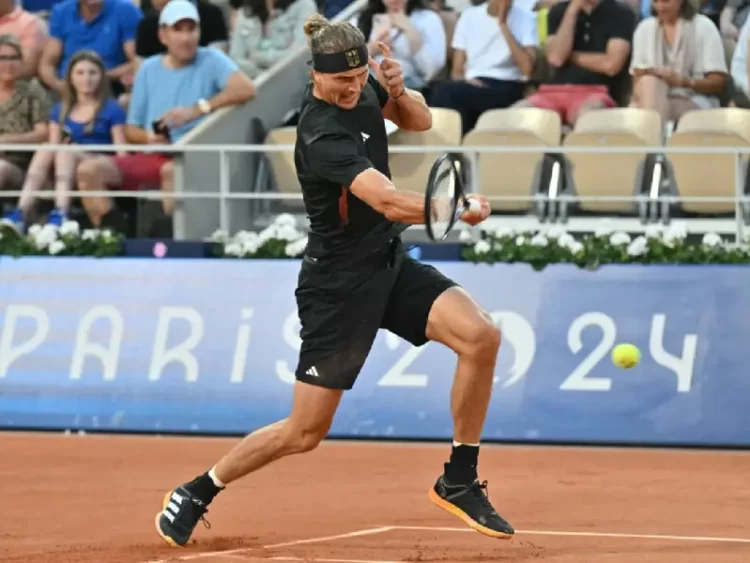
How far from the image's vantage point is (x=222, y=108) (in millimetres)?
13047

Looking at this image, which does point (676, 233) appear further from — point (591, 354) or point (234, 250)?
point (234, 250)

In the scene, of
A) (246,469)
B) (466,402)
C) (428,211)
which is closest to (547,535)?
(466,402)

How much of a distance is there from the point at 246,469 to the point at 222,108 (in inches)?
252

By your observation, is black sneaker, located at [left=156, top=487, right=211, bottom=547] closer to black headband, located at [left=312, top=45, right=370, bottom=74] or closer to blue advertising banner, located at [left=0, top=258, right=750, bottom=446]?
black headband, located at [left=312, top=45, right=370, bottom=74]

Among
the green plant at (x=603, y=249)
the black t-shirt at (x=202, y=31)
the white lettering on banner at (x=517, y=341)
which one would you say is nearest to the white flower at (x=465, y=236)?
the green plant at (x=603, y=249)

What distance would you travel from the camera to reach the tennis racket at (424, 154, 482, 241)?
621 cm

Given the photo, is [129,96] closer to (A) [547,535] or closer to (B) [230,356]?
(B) [230,356]

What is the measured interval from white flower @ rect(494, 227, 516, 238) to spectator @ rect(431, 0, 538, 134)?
201 centimetres

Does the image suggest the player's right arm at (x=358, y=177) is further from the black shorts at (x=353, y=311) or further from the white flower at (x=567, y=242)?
the white flower at (x=567, y=242)

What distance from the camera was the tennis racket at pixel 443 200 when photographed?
20.4 feet

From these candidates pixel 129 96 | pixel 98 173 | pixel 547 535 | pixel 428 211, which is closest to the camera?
pixel 428 211

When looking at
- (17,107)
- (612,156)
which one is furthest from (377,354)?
(17,107)

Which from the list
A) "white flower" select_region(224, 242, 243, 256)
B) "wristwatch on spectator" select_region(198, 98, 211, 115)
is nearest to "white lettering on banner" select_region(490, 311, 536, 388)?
"white flower" select_region(224, 242, 243, 256)

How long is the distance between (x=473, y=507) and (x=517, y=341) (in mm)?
4479
